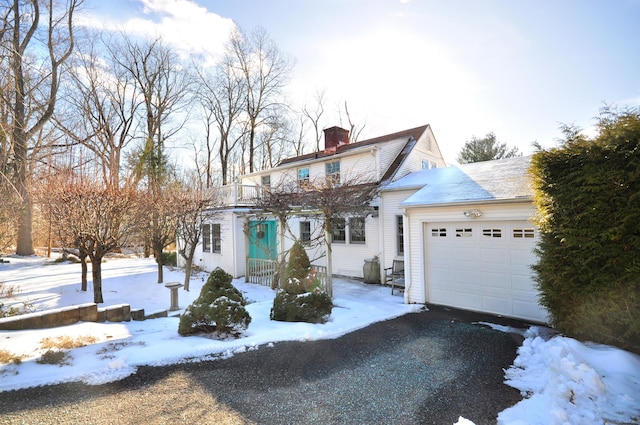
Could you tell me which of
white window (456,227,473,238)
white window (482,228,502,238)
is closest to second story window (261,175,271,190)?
white window (456,227,473,238)

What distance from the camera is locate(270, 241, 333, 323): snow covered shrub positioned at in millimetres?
6656

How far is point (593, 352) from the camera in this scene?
416cm

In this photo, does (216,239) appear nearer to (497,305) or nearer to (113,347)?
(113,347)

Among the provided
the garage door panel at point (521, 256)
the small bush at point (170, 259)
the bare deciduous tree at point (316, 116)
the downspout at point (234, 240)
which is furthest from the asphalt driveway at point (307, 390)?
the bare deciduous tree at point (316, 116)

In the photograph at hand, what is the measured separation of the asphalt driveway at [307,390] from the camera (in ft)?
10.9

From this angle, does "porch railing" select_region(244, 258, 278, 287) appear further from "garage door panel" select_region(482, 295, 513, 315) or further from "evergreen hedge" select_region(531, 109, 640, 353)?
"evergreen hedge" select_region(531, 109, 640, 353)

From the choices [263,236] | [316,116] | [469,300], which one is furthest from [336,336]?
[316,116]

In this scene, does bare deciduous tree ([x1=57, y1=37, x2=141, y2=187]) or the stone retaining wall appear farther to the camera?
bare deciduous tree ([x1=57, y1=37, x2=141, y2=187])

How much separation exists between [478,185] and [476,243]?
61.2 inches

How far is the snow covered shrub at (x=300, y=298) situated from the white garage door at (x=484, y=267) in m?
3.15

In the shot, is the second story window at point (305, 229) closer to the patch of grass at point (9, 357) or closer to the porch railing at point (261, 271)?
the porch railing at point (261, 271)

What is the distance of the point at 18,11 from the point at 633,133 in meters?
19.9

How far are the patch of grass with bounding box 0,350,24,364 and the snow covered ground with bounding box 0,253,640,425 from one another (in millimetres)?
56

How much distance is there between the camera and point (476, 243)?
7.42m
